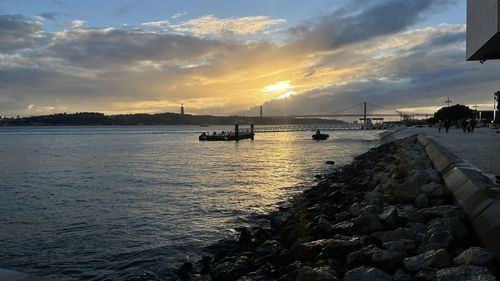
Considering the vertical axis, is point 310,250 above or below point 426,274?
below

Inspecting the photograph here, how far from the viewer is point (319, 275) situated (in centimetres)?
518

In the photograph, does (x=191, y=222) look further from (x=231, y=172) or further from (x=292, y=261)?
(x=231, y=172)

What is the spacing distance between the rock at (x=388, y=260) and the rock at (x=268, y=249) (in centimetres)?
258

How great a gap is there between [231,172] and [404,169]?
15.3m

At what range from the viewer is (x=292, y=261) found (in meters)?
7.13

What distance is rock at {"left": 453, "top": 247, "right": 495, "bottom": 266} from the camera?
4.70 metres

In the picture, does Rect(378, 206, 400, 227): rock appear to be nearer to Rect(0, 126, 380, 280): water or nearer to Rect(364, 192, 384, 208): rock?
Rect(364, 192, 384, 208): rock

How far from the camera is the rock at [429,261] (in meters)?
5.00

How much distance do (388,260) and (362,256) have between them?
440 millimetres

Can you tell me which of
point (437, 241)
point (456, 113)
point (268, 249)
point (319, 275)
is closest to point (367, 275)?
point (319, 275)

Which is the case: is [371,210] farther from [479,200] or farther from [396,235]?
[479,200]

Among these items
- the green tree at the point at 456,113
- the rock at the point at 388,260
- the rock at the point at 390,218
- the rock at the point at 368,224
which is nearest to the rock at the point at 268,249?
the rock at the point at 368,224

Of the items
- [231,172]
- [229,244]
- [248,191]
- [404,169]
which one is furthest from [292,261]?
[231,172]

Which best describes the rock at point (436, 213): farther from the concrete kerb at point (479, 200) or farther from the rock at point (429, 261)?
the rock at point (429, 261)
